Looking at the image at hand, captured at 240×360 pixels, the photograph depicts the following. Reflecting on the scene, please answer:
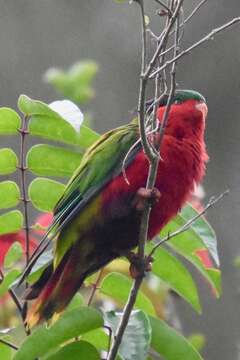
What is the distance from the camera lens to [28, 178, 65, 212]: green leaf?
7.23ft

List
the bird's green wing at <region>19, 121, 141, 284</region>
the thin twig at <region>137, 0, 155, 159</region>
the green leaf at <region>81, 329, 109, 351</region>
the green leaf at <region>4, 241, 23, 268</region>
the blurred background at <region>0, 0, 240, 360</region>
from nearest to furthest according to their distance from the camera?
the thin twig at <region>137, 0, 155, 159</region> → the green leaf at <region>81, 329, 109, 351</region> → the green leaf at <region>4, 241, 23, 268</region> → the bird's green wing at <region>19, 121, 141, 284</region> → the blurred background at <region>0, 0, 240, 360</region>

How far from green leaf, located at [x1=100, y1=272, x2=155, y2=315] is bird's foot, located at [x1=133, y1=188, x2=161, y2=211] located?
0.52ft

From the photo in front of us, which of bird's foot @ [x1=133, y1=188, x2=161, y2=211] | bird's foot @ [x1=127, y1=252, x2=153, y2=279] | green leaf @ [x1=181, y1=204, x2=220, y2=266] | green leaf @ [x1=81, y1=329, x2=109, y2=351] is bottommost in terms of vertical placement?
green leaf @ [x1=81, y1=329, x2=109, y2=351]

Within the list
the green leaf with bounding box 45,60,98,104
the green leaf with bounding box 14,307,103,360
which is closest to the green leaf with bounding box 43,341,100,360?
the green leaf with bounding box 14,307,103,360

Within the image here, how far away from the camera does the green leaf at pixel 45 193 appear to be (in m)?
2.20

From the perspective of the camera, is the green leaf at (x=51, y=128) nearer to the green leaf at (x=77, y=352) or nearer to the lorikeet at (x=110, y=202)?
the lorikeet at (x=110, y=202)

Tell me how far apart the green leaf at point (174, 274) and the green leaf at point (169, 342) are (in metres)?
0.22

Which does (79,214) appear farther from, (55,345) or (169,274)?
(55,345)

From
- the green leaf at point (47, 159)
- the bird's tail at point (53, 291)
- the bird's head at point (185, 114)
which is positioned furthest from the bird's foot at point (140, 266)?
the bird's head at point (185, 114)

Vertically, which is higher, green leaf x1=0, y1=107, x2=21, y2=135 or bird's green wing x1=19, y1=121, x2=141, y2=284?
green leaf x1=0, y1=107, x2=21, y2=135

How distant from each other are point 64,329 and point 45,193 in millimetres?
403

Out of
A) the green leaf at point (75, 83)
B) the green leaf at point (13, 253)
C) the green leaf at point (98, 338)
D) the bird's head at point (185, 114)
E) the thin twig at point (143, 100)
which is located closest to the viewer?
the thin twig at point (143, 100)

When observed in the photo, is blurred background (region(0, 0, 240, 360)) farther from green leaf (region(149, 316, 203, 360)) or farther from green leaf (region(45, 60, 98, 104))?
green leaf (region(149, 316, 203, 360))

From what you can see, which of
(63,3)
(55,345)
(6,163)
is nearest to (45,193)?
(6,163)
